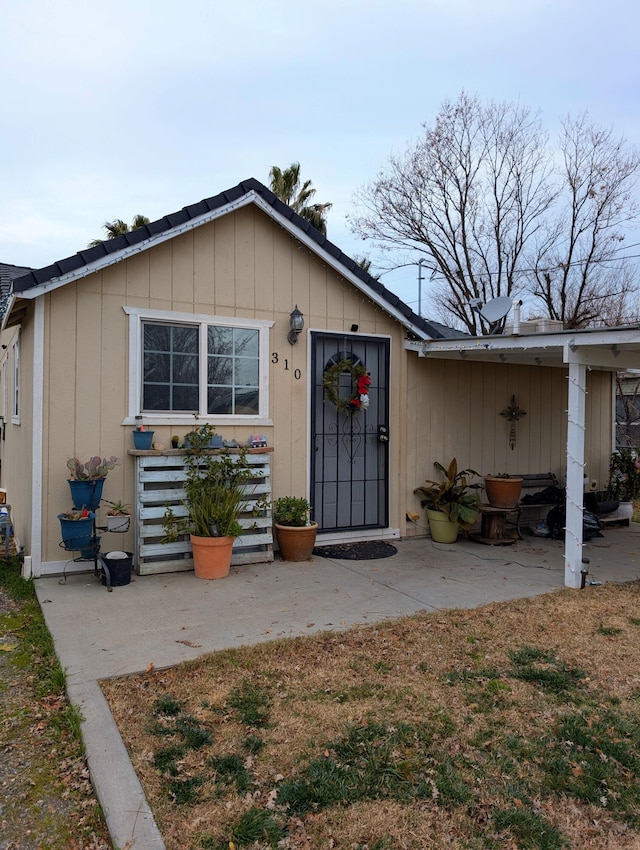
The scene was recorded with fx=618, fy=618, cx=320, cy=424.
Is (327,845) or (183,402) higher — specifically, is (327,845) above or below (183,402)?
below

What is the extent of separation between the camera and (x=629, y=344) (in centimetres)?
518

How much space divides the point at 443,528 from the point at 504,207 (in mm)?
10554

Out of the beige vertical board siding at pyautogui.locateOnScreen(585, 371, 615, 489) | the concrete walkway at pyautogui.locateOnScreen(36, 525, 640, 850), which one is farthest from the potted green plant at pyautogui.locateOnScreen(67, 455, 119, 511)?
the beige vertical board siding at pyautogui.locateOnScreen(585, 371, 615, 489)

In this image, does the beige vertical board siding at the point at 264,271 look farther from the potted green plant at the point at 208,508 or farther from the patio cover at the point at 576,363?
the patio cover at the point at 576,363

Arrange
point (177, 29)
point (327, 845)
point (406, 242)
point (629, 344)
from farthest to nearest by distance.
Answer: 1. point (406, 242)
2. point (177, 29)
3. point (629, 344)
4. point (327, 845)

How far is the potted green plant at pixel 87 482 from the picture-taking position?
518cm

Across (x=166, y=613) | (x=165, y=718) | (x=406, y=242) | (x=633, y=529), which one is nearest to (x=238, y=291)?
(x=166, y=613)

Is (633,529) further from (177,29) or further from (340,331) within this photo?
(177,29)

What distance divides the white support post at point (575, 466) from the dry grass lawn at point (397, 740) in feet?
4.06

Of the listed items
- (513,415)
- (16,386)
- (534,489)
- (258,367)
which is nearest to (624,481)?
(534,489)

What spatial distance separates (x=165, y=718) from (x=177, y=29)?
7.78 meters

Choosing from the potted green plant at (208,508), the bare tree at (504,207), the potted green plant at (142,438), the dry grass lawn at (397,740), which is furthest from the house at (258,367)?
the bare tree at (504,207)

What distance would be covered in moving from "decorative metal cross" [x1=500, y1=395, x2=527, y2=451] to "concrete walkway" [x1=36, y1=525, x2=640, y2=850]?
177 centimetres

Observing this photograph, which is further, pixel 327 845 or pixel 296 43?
pixel 296 43
